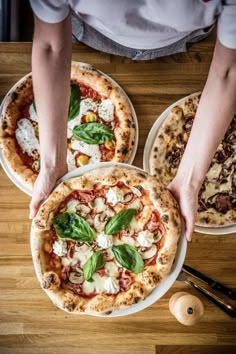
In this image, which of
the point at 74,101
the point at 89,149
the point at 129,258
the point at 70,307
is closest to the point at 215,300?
the point at 129,258

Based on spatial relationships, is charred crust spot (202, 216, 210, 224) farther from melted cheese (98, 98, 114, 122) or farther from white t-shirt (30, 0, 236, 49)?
white t-shirt (30, 0, 236, 49)

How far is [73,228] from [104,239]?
8cm

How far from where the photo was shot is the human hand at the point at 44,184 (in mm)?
1269

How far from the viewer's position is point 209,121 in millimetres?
1194

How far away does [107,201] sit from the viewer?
135 cm

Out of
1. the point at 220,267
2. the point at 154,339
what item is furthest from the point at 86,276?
the point at 220,267

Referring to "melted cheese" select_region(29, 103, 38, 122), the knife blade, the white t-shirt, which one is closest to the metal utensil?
the knife blade

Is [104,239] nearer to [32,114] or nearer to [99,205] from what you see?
[99,205]

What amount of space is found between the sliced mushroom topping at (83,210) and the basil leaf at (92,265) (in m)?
0.10

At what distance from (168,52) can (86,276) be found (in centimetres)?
69

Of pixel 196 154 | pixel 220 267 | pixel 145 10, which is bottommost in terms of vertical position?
pixel 220 267

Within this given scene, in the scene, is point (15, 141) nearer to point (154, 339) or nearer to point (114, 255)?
point (114, 255)

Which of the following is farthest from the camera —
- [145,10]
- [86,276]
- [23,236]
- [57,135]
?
[23,236]

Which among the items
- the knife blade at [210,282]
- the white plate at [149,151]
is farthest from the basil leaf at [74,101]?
the knife blade at [210,282]
